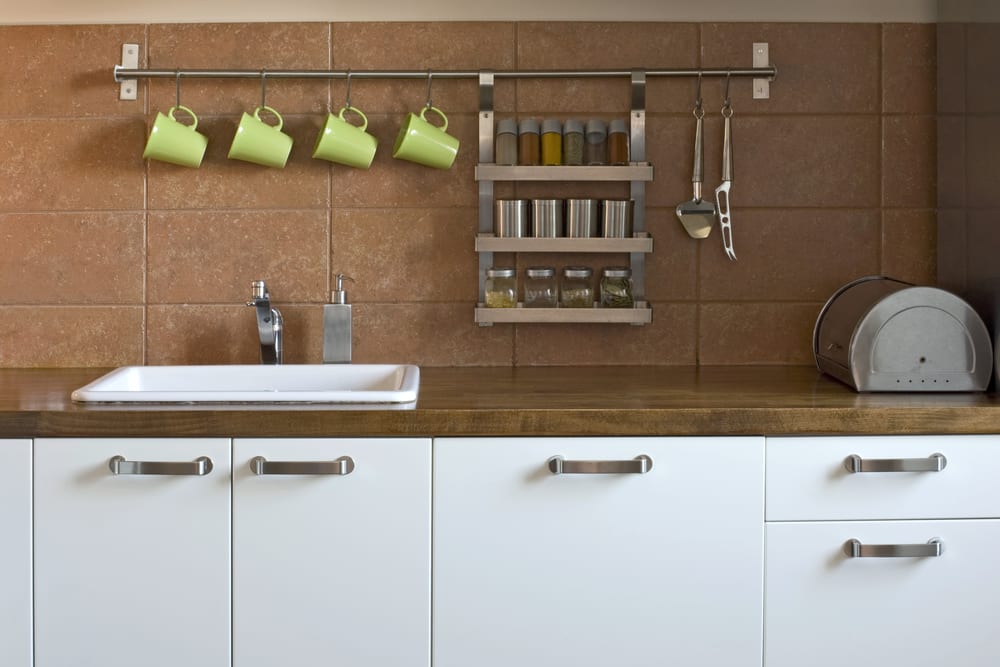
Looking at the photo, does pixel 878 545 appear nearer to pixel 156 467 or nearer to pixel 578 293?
pixel 578 293

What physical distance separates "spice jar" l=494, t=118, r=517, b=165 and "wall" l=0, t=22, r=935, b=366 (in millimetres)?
74

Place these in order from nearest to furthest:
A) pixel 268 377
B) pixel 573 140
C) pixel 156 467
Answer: pixel 156 467, pixel 268 377, pixel 573 140

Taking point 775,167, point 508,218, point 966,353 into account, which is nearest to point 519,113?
point 508,218

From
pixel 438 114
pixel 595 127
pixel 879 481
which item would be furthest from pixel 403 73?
pixel 879 481

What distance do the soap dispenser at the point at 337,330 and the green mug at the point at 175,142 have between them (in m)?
0.46

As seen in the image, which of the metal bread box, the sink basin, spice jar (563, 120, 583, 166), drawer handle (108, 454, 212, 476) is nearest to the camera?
drawer handle (108, 454, 212, 476)

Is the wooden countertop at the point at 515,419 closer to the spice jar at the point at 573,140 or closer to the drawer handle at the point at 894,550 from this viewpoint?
the drawer handle at the point at 894,550

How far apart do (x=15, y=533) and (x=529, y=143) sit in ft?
4.37

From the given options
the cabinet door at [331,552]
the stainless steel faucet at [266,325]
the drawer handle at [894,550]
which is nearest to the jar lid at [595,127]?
the stainless steel faucet at [266,325]

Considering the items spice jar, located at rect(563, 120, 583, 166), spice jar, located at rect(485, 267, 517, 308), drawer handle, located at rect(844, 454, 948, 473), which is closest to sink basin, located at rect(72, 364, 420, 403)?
spice jar, located at rect(485, 267, 517, 308)

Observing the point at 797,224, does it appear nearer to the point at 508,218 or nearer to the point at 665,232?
the point at 665,232

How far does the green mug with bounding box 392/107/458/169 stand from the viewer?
2.15 meters

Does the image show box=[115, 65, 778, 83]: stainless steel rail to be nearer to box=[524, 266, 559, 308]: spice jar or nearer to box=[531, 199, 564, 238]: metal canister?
box=[531, 199, 564, 238]: metal canister

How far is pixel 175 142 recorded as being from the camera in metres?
2.16
